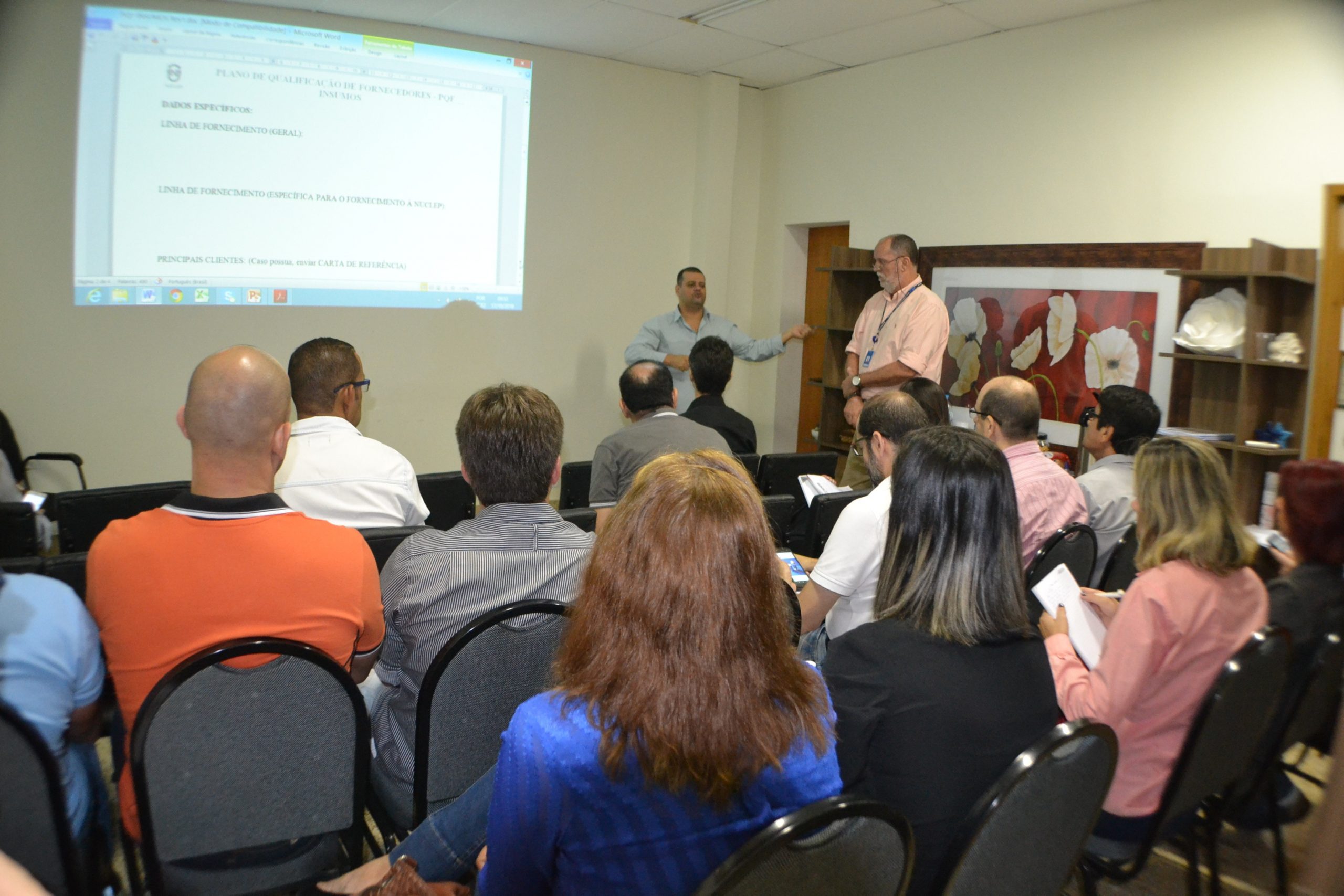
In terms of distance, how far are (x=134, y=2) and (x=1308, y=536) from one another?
17.7ft

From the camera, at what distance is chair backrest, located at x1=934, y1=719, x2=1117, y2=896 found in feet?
3.55

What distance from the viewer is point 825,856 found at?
3.10 feet

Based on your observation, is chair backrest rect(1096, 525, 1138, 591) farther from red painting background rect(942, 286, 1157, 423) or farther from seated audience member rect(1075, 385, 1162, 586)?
red painting background rect(942, 286, 1157, 423)

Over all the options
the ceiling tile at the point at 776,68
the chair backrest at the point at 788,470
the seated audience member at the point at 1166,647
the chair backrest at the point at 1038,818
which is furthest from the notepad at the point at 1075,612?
the ceiling tile at the point at 776,68

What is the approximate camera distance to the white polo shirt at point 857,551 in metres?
2.10

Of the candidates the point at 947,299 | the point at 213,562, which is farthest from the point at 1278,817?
the point at 947,299

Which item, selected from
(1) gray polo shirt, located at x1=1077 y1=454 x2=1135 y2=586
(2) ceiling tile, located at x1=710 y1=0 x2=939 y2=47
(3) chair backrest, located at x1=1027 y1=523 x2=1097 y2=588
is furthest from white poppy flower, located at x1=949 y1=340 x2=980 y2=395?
(3) chair backrest, located at x1=1027 y1=523 x2=1097 y2=588

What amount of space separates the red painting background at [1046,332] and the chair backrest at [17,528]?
14.6ft

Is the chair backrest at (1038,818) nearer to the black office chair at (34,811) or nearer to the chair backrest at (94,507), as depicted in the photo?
the black office chair at (34,811)

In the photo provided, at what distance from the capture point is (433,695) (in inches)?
61.1

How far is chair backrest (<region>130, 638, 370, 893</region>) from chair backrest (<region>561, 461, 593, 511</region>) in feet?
8.00

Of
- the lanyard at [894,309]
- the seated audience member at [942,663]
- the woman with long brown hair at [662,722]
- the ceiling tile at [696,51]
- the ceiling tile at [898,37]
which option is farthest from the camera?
the ceiling tile at [696,51]

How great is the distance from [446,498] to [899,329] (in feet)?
9.24

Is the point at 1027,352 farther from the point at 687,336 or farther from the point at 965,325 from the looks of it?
the point at 687,336
